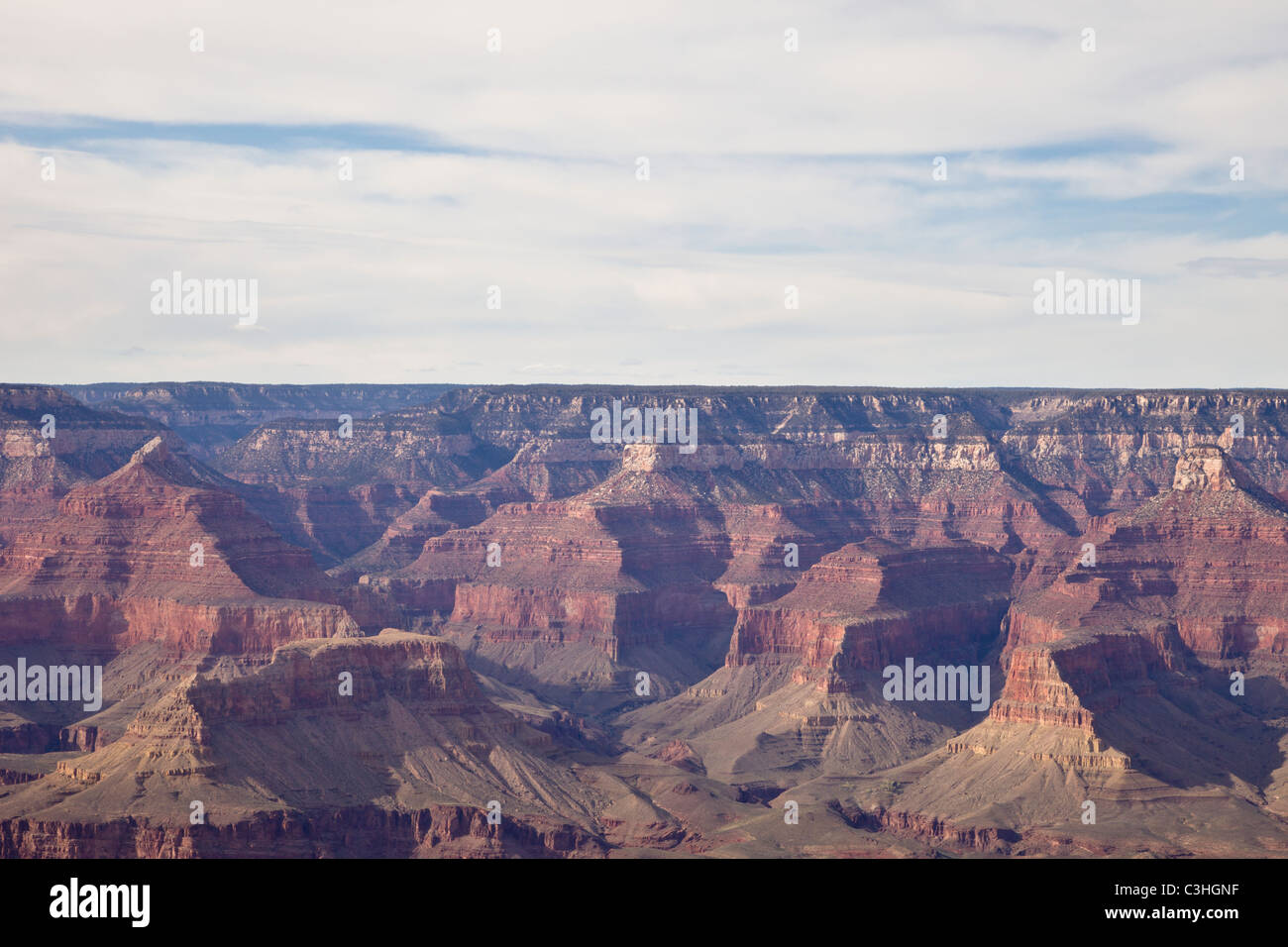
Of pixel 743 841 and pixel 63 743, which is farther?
pixel 63 743

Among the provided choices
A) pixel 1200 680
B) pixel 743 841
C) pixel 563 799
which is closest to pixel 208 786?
pixel 563 799

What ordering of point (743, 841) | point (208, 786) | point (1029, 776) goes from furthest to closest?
1. point (1029, 776)
2. point (743, 841)
3. point (208, 786)

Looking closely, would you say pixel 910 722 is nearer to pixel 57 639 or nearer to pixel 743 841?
pixel 743 841
